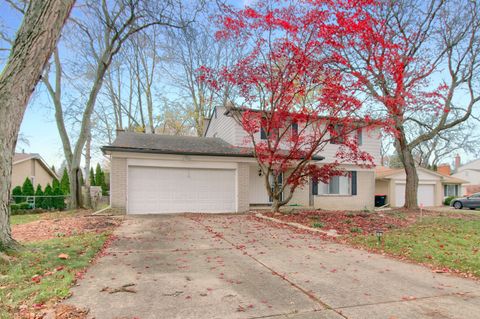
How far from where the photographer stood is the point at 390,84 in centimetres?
1555

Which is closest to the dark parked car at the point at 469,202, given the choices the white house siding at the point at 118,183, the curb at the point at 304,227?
the curb at the point at 304,227

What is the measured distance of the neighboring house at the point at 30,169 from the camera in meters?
25.2

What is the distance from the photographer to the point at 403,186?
84.1 feet

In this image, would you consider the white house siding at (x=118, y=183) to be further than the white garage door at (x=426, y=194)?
No

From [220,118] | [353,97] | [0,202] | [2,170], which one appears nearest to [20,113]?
[2,170]

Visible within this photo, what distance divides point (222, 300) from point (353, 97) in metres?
8.73

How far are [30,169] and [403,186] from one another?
29.6 metres

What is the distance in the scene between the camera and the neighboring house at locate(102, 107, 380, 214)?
13.4 m

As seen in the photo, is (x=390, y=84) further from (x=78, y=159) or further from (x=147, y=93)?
(x=147, y=93)

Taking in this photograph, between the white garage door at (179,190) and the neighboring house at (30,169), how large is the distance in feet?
53.8

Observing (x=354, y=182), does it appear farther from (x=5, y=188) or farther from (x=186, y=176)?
(x=5, y=188)

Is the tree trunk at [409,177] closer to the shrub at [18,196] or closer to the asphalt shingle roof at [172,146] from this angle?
the asphalt shingle roof at [172,146]

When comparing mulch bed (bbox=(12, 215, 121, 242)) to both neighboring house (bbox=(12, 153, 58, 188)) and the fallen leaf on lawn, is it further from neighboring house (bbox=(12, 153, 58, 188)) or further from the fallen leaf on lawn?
neighboring house (bbox=(12, 153, 58, 188))

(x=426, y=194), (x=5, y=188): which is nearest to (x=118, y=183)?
(x=5, y=188)
